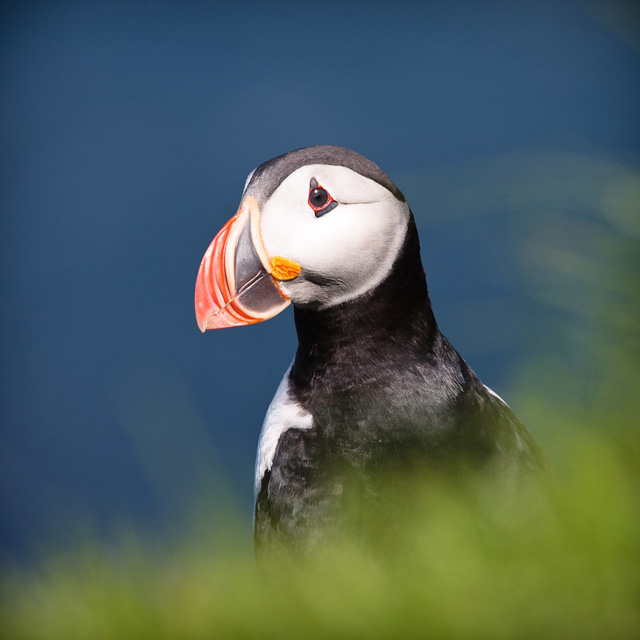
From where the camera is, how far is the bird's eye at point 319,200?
1043 millimetres

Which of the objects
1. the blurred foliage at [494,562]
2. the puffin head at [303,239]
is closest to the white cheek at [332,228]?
the puffin head at [303,239]

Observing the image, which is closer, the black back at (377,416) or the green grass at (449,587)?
the green grass at (449,587)

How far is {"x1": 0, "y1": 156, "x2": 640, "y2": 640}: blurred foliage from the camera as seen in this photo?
12.6 inches

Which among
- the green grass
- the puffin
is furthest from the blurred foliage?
the puffin

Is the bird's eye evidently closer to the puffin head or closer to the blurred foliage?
the puffin head

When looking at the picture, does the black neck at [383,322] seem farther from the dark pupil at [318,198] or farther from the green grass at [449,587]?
the green grass at [449,587]

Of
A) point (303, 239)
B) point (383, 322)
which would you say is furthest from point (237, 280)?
point (383, 322)

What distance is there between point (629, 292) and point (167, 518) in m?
0.41

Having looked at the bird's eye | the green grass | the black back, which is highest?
the bird's eye

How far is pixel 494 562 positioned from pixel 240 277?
79 centimetres

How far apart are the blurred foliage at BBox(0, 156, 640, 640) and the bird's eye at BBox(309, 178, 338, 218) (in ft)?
1.99

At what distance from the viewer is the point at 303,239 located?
→ 3.47 feet

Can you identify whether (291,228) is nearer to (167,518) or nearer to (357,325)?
(357,325)

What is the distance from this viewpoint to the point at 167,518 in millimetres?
645
